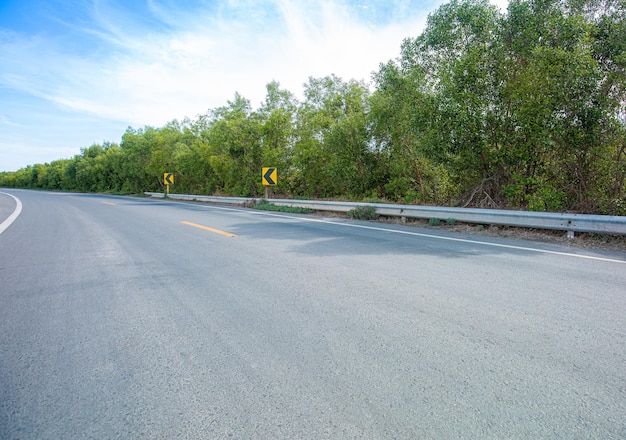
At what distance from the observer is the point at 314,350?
2.32 metres

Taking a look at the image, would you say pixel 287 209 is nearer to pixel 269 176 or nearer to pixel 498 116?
pixel 269 176

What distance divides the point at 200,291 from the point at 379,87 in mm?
11970

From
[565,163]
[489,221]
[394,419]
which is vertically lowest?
[394,419]

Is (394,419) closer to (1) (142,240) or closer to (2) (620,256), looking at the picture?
(2) (620,256)

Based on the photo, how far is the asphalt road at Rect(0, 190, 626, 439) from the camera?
5.45 feet

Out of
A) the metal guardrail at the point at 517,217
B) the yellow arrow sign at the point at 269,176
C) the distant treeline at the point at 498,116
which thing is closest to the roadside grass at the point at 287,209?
the yellow arrow sign at the point at 269,176

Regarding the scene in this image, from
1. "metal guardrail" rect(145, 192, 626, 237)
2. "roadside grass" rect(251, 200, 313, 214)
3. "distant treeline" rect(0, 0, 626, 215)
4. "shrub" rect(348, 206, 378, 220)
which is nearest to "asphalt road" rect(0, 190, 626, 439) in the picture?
"metal guardrail" rect(145, 192, 626, 237)

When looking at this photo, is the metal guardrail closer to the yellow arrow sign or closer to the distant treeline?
the distant treeline

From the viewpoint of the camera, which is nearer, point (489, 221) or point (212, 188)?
point (489, 221)

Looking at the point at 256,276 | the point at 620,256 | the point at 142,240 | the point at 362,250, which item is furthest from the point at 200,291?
the point at 620,256

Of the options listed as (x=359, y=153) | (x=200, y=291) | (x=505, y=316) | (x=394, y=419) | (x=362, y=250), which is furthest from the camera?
(x=359, y=153)

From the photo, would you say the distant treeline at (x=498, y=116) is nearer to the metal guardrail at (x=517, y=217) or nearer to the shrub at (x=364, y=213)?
the metal guardrail at (x=517, y=217)

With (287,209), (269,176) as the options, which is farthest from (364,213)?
(269,176)

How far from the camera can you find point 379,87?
13.2 meters
